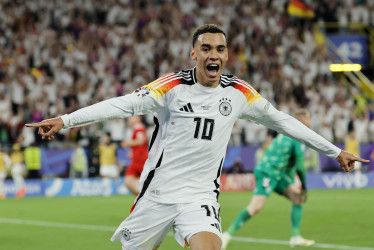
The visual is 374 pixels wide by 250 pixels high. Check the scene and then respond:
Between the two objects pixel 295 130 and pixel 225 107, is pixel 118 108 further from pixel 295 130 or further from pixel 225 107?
pixel 295 130

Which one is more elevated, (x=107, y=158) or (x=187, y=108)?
(x=187, y=108)

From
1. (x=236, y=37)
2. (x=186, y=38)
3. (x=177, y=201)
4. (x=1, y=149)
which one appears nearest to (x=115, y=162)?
(x=1, y=149)

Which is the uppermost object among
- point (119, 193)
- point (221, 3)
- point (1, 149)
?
point (221, 3)

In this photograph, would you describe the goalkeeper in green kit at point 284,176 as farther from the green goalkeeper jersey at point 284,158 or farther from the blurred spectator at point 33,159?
the blurred spectator at point 33,159

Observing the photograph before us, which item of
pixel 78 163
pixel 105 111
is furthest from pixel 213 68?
pixel 78 163

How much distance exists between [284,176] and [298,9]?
883 inches

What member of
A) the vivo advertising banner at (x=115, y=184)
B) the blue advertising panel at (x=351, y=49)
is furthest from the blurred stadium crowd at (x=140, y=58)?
the vivo advertising banner at (x=115, y=184)

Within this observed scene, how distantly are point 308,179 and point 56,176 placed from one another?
28.9ft

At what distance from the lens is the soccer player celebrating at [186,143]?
6.14m

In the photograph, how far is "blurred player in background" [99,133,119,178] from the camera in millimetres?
24094

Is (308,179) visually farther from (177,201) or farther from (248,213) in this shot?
(177,201)

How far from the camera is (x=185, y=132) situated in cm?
618

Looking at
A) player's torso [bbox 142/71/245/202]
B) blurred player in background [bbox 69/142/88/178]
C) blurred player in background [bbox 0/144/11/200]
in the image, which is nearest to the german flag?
blurred player in background [bbox 69/142/88/178]

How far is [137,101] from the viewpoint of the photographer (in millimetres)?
6047
